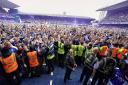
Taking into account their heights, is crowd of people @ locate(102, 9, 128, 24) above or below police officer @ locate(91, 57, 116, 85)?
below

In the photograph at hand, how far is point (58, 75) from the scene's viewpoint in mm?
15086

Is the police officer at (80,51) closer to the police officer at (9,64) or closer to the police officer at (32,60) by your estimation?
the police officer at (32,60)

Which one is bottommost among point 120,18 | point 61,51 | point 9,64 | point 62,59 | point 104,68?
point 120,18

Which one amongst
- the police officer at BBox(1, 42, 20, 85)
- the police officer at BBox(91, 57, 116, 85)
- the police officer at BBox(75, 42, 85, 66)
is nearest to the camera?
the police officer at BBox(1, 42, 20, 85)

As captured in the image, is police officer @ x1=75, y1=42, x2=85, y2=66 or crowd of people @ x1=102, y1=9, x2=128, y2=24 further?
crowd of people @ x1=102, y1=9, x2=128, y2=24

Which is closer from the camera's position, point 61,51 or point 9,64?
point 9,64

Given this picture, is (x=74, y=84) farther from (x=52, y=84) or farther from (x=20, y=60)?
(x=20, y=60)

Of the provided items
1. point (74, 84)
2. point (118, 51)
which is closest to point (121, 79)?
point (74, 84)

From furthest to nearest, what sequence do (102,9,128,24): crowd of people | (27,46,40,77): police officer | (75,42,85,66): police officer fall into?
(102,9,128,24): crowd of people, (75,42,85,66): police officer, (27,46,40,77): police officer

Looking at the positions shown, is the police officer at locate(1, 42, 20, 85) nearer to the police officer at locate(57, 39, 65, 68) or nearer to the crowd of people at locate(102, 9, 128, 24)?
the police officer at locate(57, 39, 65, 68)

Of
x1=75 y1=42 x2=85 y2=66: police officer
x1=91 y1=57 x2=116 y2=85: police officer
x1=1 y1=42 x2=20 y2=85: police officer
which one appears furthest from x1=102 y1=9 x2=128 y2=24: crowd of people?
x1=1 y1=42 x2=20 y2=85: police officer

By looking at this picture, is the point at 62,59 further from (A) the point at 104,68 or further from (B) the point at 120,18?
(B) the point at 120,18

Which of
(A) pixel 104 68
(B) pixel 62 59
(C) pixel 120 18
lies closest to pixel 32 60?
(B) pixel 62 59

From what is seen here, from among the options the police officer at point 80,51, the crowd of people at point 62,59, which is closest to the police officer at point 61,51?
the crowd of people at point 62,59
